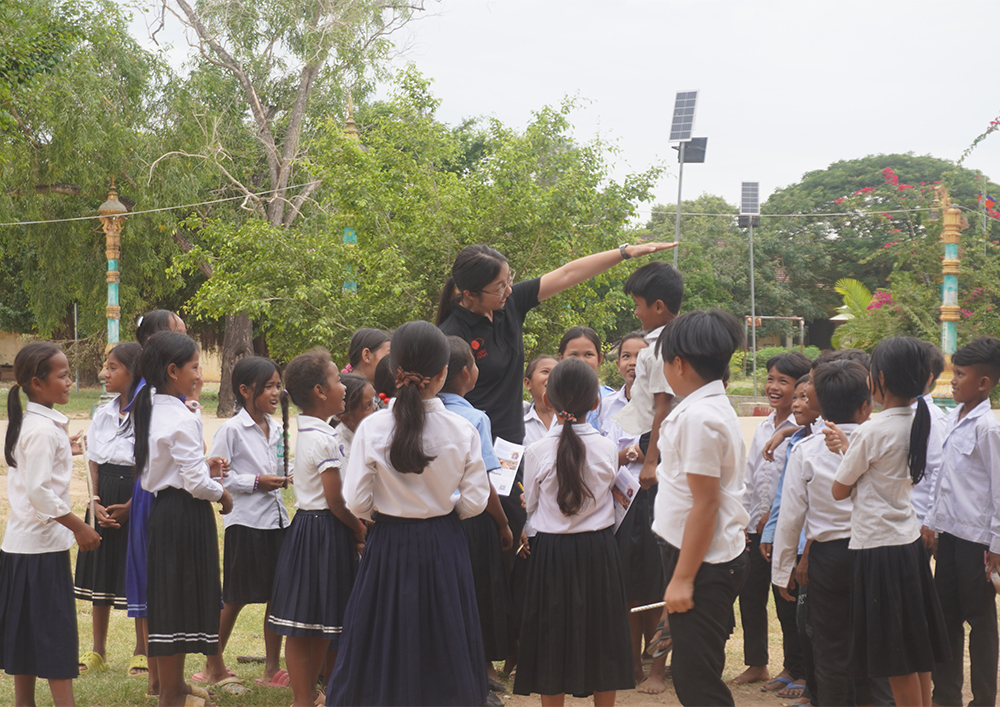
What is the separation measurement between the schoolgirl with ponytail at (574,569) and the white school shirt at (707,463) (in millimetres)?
706

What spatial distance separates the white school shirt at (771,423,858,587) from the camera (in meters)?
3.47

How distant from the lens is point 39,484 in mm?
3340

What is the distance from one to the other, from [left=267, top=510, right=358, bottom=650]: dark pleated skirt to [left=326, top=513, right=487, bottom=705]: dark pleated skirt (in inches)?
21.2

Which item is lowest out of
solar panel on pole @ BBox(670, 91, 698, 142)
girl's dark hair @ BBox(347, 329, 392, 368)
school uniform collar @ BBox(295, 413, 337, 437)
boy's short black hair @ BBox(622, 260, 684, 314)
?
school uniform collar @ BBox(295, 413, 337, 437)

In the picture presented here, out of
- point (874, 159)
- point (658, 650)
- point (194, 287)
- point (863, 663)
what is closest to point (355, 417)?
point (658, 650)

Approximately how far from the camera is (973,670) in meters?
3.70

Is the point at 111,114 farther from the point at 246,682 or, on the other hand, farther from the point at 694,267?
the point at 694,267

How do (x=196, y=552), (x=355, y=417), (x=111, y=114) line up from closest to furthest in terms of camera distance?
(x=196, y=552) → (x=355, y=417) → (x=111, y=114)

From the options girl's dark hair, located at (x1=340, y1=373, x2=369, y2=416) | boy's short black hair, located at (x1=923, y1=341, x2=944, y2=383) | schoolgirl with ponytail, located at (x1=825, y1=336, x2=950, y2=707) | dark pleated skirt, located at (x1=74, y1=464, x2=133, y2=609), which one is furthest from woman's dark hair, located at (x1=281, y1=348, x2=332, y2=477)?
boy's short black hair, located at (x1=923, y1=341, x2=944, y2=383)

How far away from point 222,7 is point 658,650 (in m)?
18.1

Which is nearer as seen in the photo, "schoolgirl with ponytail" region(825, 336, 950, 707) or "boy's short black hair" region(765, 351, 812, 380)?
"schoolgirl with ponytail" region(825, 336, 950, 707)

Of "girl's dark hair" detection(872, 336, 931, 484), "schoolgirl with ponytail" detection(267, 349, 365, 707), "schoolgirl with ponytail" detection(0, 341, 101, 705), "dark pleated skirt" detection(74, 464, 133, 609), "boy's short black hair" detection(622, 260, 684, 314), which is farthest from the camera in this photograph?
"dark pleated skirt" detection(74, 464, 133, 609)

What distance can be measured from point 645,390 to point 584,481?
459mm

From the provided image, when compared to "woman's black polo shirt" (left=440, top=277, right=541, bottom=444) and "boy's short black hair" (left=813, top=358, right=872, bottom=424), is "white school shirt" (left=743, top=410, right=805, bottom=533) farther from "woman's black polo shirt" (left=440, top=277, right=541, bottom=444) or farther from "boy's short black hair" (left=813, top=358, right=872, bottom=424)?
"woman's black polo shirt" (left=440, top=277, right=541, bottom=444)
